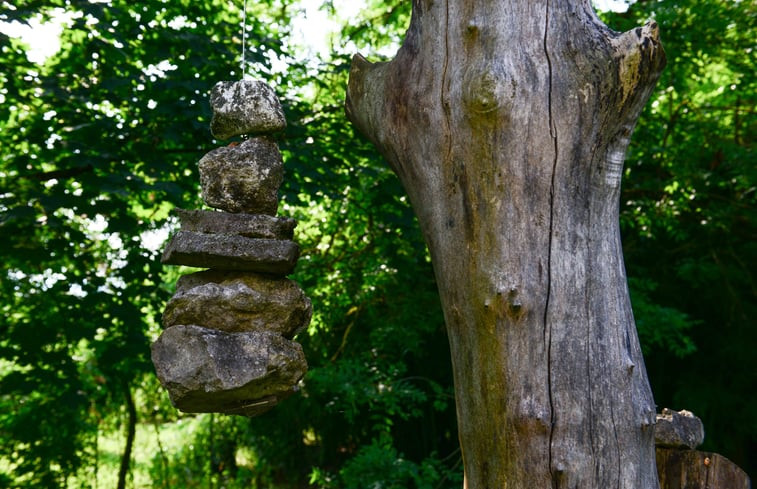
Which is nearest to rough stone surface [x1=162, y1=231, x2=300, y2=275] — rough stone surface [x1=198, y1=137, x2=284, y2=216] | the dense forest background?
rough stone surface [x1=198, y1=137, x2=284, y2=216]

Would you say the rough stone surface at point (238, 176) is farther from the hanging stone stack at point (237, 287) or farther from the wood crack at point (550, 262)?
the wood crack at point (550, 262)

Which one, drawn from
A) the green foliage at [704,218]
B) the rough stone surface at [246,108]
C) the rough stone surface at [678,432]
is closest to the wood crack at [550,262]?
the rough stone surface at [678,432]

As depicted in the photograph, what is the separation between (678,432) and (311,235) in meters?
4.43

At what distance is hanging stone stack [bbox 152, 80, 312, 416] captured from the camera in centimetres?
225

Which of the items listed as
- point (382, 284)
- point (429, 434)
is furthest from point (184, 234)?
point (429, 434)

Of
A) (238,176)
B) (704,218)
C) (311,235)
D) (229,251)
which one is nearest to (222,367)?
(229,251)

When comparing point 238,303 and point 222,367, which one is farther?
point 238,303

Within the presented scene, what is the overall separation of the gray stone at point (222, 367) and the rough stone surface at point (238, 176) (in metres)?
0.49

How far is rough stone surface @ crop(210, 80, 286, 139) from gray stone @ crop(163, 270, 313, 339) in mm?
553

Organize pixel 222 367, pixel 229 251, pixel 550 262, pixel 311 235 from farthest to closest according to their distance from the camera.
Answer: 1. pixel 311 235
2. pixel 229 251
3. pixel 222 367
4. pixel 550 262

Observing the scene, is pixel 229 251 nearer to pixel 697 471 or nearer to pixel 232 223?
pixel 232 223

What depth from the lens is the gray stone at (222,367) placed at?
7.26ft

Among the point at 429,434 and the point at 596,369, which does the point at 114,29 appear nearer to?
the point at 596,369

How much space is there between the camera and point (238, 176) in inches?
98.2
